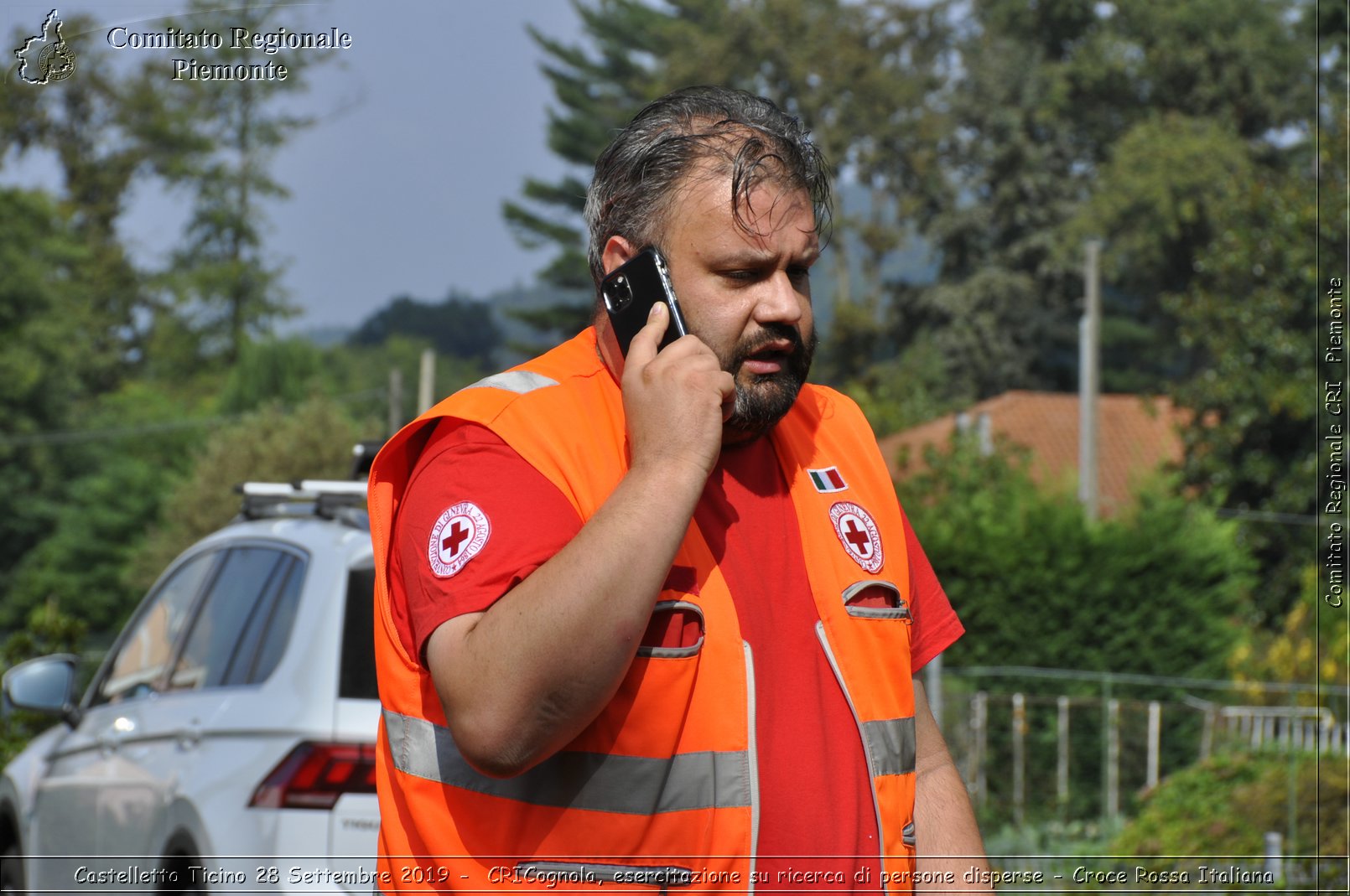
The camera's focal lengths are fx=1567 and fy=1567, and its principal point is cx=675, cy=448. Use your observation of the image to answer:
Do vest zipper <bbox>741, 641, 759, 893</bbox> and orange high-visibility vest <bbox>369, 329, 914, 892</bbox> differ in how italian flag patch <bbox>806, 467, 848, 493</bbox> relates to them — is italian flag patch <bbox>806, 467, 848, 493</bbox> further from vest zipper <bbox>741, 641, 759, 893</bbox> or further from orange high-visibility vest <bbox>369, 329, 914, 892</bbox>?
vest zipper <bbox>741, 641, 759, 893</bbox>

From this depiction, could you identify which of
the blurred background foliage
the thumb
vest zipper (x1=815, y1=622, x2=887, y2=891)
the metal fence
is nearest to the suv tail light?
vest zipper (x1=815, y1=622, x2=887, y2=891)

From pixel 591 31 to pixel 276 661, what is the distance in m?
46.9

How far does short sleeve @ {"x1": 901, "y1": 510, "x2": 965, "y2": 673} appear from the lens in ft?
7.93

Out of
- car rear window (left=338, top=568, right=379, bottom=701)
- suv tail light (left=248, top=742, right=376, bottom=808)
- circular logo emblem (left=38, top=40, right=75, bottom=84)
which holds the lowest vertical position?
suv tail light (left=248, top=742, right=376, bottom=808)

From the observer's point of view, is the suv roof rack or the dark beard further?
the suv roof rack

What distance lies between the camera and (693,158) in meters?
2.19

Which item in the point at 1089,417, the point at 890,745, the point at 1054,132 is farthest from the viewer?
the point at 1054,132

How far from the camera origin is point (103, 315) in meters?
48.9

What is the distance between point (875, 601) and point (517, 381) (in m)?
0.61

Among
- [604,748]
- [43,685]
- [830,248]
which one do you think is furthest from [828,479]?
[830,248]

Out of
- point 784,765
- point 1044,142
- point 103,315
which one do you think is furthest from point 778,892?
point 103,315

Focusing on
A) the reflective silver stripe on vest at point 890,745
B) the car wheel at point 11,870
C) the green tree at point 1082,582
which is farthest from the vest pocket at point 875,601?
the green tree at point 1082,582

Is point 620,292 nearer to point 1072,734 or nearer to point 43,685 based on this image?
point 43,685

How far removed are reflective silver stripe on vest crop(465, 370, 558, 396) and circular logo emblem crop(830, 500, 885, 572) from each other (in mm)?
471
